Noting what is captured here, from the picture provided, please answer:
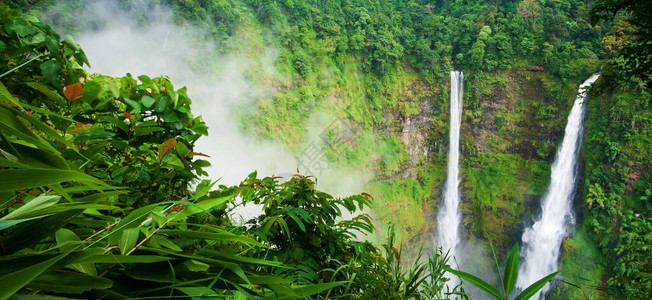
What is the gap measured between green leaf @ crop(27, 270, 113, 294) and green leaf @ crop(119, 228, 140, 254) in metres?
0.03

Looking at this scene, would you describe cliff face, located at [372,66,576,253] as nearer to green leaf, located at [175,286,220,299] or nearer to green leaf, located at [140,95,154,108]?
green leaf, located at [140,95,154,108]

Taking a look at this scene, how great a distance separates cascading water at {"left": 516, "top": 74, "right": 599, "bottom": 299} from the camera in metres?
7.55

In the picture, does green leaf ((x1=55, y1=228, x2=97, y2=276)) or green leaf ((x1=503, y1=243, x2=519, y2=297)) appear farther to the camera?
green leaf ((x1=503, y1=243, x2=519, y2=297))

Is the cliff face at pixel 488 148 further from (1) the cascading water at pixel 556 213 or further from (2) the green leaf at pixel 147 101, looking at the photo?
(2) the green leaf at pixel 147 101

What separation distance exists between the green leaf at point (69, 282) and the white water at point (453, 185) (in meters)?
10.3

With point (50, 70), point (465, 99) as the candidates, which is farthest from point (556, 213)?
point (50, 70)

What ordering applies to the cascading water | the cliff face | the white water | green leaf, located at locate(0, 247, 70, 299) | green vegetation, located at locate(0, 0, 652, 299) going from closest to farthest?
green leaf, located at locate(0, 247, 70, 299)
green vegetation, located at locate(0, 0, 652, 299)
the cascading water
the cliff face
the white water

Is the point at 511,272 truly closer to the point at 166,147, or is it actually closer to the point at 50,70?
the point at 166,147

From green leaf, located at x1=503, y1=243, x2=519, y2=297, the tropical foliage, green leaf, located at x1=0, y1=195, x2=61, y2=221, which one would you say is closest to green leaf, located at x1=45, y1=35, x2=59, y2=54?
the tropical foliage

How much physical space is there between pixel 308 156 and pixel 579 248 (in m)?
7.90

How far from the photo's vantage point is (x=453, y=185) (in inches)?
380

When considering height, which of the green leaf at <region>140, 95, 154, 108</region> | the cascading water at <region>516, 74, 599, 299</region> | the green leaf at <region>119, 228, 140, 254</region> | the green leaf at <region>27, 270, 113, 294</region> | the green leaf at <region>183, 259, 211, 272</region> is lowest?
the green leaf at <region>27, 270, 113, 294</region>

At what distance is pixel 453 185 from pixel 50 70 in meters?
10.5

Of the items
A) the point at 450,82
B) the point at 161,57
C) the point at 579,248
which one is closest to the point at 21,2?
the point at 161,57
